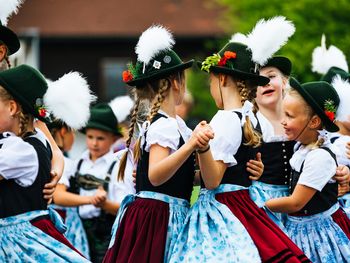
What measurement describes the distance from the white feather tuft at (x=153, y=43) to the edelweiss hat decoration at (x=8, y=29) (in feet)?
3.06

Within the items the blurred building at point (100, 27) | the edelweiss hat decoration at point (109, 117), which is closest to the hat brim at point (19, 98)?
the edelweiss hat decoration at point (109, 117)

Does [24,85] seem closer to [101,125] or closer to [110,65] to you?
[101,125]

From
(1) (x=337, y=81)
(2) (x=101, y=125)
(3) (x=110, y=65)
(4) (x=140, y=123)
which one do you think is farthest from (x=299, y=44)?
(3) (x=110, y=65)

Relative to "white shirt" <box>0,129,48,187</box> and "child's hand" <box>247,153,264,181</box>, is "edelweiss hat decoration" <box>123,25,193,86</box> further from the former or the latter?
"white shirt" <box>0,129,48,187</box>

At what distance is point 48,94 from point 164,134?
2.50 ft

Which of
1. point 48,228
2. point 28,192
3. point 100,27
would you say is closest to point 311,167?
point 48,228

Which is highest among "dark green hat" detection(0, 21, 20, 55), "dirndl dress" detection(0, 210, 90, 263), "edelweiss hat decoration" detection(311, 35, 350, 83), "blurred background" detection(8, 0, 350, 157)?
"blurred background" detection(8, 0, 350, 157)

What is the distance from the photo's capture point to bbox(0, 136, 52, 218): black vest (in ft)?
16.9

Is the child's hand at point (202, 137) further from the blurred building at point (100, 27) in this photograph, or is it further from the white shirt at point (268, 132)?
the blurred building at point (100, 27)

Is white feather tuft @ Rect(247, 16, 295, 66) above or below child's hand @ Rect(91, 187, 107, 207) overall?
above

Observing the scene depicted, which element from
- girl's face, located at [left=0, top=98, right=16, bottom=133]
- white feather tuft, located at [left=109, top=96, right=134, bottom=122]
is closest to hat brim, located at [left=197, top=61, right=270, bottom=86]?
girl's face, located at [left=0, top=98, right=16, bottom=133]

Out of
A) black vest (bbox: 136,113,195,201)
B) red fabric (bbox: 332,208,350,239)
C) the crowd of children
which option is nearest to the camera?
the crowd of children

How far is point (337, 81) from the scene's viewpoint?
6.58m

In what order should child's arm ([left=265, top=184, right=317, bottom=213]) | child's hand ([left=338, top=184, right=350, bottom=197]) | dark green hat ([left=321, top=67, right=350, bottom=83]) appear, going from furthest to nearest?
1. dark green hat ([left=321, top=67, right=350, bottom=83])
2. child's hand ([left=338, top=184, right=350, bottom=197])
3. child's arm ([left=265, top=184, right=317, bottom=213])
